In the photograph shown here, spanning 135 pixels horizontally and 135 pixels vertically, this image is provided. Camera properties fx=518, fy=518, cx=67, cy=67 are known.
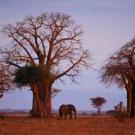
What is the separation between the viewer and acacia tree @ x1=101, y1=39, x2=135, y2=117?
39062 mm

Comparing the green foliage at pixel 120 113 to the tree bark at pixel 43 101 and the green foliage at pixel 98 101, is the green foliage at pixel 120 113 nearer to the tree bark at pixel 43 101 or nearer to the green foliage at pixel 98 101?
the tree bark at pixel 43 101

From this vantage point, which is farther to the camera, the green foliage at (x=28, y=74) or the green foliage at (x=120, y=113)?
the green foliage at (x=28, y=74)

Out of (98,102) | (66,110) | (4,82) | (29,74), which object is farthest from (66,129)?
(98,102)

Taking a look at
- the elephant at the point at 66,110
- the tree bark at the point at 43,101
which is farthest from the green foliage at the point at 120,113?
the tree bark at the point at 43,101

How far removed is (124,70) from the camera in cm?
3944

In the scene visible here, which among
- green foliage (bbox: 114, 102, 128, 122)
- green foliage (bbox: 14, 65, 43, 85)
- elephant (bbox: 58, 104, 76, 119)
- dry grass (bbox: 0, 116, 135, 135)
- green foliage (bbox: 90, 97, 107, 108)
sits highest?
green foliage (bbox: 90, 97, 107, 108)

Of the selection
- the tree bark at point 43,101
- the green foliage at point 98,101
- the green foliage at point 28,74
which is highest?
the green foliage at point 98,101

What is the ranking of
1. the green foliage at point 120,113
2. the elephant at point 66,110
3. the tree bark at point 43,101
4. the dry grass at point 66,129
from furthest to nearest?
1. the tree bark at point 43,101
2. the elephant at point 66,110
3. the green foliage at point 120,113
4. the dry grass at point 66,129

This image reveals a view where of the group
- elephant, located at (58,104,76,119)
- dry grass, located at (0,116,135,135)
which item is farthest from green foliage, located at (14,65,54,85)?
dry grass, located at (0,116,135,135)

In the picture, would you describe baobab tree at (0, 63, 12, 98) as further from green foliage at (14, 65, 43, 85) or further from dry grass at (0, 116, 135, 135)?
dry grass at (0, 116, 135, 135)

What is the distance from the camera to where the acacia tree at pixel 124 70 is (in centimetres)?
3906

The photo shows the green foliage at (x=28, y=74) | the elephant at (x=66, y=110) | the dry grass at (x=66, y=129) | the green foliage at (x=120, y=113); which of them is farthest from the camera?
the elephant at (x=66, y=110)

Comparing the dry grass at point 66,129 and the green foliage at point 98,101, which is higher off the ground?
the green foliage at point 98,101

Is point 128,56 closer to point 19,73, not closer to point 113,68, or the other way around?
point 113,68
